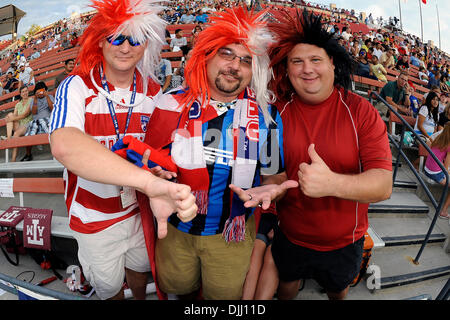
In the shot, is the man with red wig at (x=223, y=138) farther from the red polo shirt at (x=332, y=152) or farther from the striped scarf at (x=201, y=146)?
the red polo shirt at (x=332, y=152)

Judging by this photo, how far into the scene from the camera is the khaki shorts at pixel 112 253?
146 cm

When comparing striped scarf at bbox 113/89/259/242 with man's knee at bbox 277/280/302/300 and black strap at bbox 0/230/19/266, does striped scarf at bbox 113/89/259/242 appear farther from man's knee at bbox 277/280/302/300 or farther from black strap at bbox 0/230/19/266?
black strap at bbox 0/230/19/266

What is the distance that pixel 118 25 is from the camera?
1.29 metres

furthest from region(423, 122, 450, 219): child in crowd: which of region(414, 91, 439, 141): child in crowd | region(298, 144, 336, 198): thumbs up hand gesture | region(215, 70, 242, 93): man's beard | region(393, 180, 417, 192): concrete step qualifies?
region(215, 70, 242, 93): man's beard

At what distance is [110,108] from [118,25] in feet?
1.45

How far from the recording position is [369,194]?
44.4 inches

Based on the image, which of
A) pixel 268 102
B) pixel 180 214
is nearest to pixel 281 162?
pixel 268 102

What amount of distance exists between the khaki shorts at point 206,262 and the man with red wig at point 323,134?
14.9 inches

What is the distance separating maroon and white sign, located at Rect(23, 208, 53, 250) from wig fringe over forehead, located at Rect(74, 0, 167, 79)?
1.68 meters

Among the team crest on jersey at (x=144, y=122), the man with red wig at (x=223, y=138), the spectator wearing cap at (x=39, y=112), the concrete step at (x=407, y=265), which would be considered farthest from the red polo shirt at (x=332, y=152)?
the spectator wearing cap at (x=39, y=112)

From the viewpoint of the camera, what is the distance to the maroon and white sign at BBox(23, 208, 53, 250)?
7.55 feet

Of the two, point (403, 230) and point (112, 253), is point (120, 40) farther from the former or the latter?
point (403, 230)

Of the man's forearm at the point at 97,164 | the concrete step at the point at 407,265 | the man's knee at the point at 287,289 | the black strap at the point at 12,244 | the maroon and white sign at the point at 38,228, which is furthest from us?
the black strap at the point at 12,244

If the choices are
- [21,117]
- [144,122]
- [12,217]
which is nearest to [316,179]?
[144,122]
